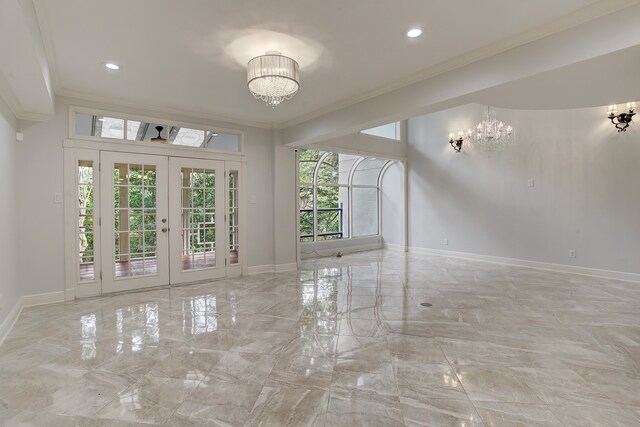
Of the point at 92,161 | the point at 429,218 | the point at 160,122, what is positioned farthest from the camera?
the point at 429,218

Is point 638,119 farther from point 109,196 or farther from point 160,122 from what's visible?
point 109,196

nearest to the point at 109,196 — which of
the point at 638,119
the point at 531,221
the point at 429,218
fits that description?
the point at 429,218

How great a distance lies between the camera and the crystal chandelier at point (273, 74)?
9.70 ft

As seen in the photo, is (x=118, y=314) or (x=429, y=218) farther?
(x=429, y=218)

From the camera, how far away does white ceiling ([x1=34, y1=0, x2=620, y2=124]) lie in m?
2.46

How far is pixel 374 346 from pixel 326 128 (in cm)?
335

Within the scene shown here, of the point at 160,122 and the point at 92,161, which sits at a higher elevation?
the point at 160,122

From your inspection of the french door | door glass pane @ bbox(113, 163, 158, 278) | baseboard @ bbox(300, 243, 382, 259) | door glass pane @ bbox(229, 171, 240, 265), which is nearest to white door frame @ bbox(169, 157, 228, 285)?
the french door

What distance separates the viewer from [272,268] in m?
6.07

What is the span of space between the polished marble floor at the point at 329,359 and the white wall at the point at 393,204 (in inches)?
163

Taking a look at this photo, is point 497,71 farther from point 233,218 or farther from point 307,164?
point 307,164

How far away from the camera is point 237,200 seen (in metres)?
5.66

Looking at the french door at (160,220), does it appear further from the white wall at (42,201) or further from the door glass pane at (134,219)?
the white wall at (42,201)

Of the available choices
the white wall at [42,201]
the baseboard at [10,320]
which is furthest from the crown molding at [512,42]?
the baseboard at [10,320]
